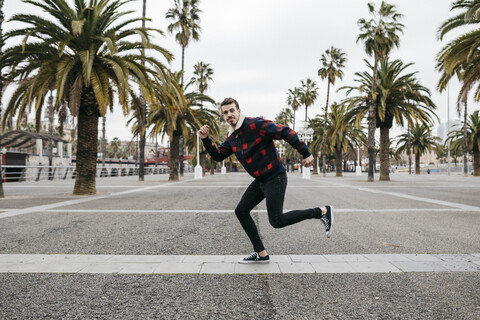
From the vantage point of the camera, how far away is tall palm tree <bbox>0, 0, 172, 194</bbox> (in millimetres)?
11763

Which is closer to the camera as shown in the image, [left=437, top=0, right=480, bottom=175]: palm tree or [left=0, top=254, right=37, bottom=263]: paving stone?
[left=0, top=254, right=37, bottom=263]: paving stone

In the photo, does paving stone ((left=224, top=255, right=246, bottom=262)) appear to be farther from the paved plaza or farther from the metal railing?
the metal railing

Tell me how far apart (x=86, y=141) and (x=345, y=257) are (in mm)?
11681

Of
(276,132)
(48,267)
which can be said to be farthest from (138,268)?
(276,132)

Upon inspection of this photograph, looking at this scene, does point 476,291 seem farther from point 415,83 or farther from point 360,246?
point 415,83

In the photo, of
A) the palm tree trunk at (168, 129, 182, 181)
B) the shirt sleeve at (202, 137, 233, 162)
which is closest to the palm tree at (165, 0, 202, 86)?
the palm tree trunk at (168, 129, 182, 181)

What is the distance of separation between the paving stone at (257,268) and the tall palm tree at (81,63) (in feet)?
30.3

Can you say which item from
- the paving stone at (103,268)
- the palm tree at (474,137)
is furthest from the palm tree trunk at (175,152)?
the palm tree at (474,137)

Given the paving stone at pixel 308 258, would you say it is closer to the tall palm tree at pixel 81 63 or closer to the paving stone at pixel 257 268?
the paving stone at pixel 257 268

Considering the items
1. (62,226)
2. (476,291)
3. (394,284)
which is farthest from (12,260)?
(476,291)

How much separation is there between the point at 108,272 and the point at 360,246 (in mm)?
3234

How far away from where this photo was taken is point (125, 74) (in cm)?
1183

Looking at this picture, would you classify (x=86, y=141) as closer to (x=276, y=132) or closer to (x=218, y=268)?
(x=218, y=268)

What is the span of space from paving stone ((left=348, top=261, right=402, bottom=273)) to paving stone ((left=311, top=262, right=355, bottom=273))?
7 centimetres
